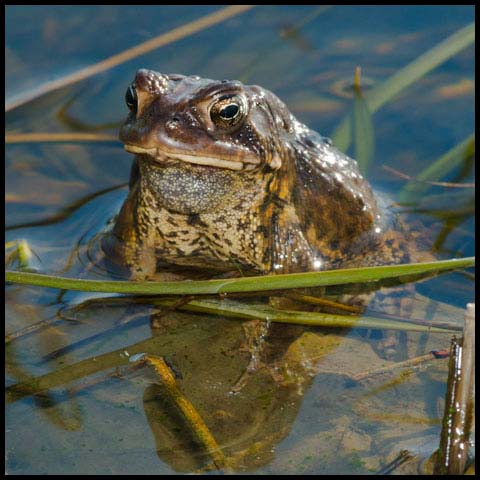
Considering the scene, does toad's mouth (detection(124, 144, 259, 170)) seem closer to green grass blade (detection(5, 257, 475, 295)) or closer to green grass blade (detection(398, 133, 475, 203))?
green grass blade (detection(5, 257, 475, 295))

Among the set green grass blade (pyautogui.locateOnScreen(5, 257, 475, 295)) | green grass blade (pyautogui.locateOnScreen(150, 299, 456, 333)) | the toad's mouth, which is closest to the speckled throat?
the toad's mouth

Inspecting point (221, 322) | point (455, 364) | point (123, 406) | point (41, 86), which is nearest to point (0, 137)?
point (41, 86)

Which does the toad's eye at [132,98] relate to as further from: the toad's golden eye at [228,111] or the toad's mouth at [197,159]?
the toad's golden eye at [228,111]

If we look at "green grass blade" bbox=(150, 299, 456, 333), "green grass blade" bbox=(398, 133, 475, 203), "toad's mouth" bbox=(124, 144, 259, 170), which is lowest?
"green grass blade" bbox=(150, 299, 456, 333)

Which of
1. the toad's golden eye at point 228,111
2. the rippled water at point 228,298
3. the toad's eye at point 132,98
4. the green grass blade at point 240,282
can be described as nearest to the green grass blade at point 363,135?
the rippled water at point 228,298

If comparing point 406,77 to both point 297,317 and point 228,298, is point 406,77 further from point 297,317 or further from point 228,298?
point 297,317

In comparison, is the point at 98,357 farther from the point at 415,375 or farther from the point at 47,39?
the point at 47,39

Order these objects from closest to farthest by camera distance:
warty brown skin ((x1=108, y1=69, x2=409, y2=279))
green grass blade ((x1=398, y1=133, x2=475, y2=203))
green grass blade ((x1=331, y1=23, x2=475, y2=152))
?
warty brown skin ((x1=108, y1=69, x2=409, y2=279)) < green grass blade ((x1=398, y1=133, x2=475, y2=203)) < green grass blade ((x1=331, y1=23, x2=475, y2=152))

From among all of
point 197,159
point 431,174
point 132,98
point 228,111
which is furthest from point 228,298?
point 431,174

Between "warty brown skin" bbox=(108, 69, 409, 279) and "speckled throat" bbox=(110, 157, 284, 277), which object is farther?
"speckled throat" bbox=(110, 157, 284, 277)
